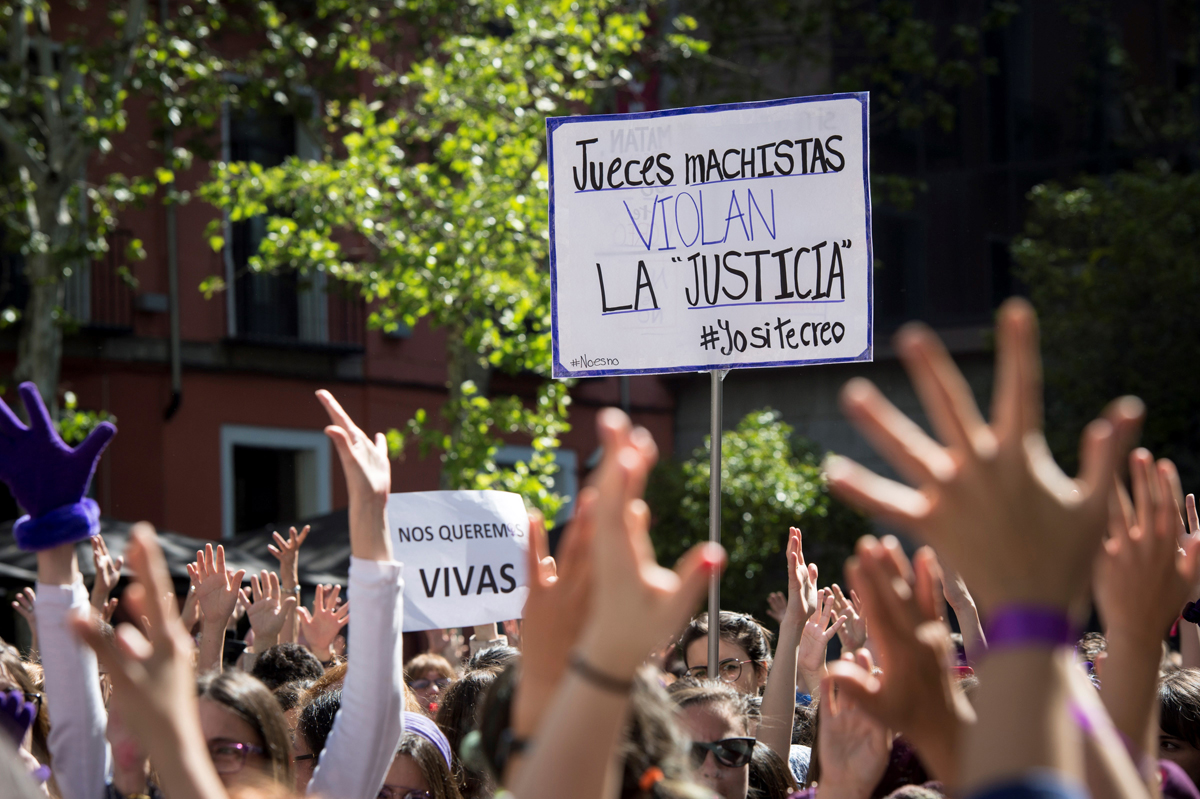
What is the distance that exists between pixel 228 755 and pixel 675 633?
959 millimetres

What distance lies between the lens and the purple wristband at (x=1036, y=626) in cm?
143

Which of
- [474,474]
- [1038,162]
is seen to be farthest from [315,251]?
[1038,162]

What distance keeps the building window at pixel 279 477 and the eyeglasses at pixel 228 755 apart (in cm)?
1268

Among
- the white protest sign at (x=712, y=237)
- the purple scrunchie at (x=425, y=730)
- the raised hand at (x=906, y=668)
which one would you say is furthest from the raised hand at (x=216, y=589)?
the raised hand at (x=906, y=668)

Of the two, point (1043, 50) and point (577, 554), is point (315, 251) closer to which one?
point (577, 554)

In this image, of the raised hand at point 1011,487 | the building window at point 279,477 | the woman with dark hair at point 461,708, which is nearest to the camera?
the raised hand at point 1011,487

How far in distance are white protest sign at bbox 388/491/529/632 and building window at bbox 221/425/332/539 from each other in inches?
381

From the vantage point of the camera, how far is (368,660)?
2295 mm

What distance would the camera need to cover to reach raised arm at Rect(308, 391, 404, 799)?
2295 mm

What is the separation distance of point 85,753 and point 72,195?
8932 mm

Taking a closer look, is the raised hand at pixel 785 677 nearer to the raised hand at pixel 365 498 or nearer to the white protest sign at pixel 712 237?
the white protest sign at pixel 712 237

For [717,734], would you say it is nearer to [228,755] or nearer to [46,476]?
[228,755]

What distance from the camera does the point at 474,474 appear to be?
966cm

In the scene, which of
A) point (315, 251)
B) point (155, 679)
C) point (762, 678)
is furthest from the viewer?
point (315, 251)
